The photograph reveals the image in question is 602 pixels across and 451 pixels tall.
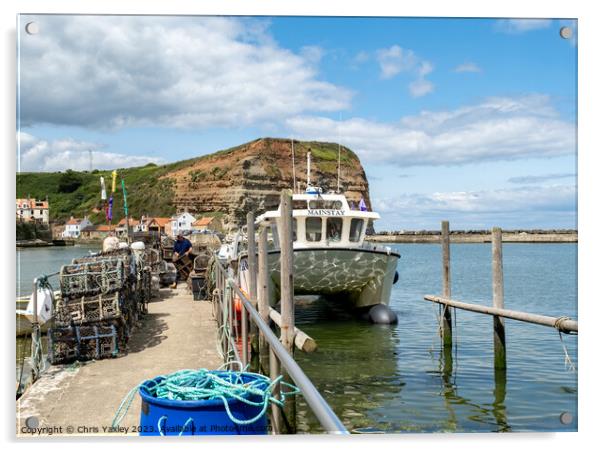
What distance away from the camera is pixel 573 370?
997 cm

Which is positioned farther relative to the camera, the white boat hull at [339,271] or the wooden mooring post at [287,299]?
the white boat hull at [339,271]

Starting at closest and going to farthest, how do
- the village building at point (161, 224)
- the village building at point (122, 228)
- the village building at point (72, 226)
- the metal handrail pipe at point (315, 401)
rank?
1. the metal handrail pipe at point (315, 401)
2. the village building at point (72, 226)
3. the village building at point (122, 228)
4. the village building at point (161, 224)

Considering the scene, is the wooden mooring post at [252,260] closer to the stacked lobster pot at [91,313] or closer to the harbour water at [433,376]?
the harbour water at [433,376]

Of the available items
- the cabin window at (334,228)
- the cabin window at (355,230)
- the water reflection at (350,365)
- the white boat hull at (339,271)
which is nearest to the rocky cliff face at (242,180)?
the water reflection at (350,365)

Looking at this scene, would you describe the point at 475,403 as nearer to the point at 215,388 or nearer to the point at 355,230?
the point at 215,388

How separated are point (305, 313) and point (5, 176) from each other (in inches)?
507

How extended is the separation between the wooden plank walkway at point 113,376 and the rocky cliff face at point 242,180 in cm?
7677

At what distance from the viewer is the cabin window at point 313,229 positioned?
1335 cm

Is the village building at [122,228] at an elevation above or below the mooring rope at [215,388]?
above

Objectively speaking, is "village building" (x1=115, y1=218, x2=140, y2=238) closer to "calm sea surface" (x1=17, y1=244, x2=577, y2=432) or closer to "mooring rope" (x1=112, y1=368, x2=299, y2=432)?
"calm sea surface" (x1=17, y1=244, x2=577, y2=432)

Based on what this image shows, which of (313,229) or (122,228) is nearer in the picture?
(313,229)

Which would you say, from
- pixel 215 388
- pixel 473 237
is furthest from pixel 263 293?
pixel 473 237

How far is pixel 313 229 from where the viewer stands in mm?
13391

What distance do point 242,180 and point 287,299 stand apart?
8433cm
